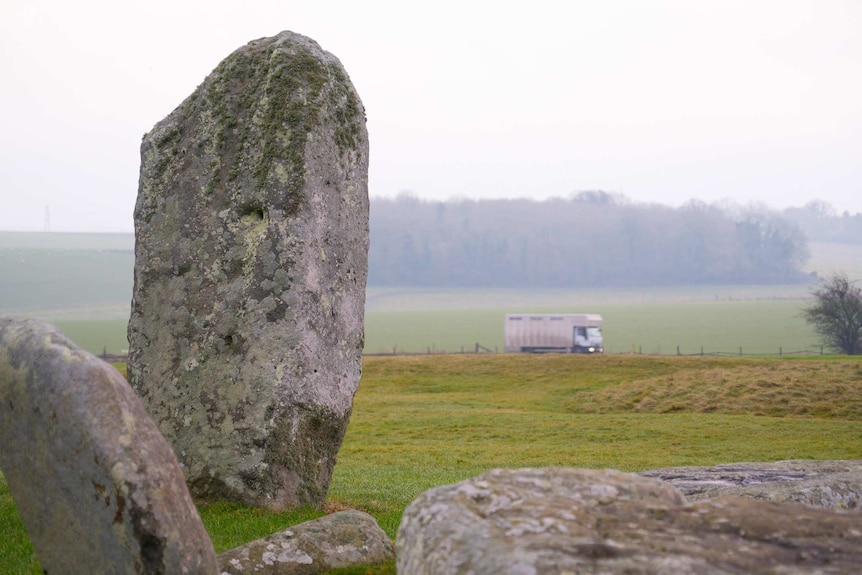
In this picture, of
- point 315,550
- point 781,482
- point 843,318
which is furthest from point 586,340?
point 315,550

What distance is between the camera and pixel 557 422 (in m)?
Result: 31.7

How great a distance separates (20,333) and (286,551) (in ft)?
10.4

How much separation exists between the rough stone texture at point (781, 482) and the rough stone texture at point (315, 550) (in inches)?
125

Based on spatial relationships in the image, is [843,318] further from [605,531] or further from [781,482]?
[605,531]

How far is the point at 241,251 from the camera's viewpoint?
11594 millimetres

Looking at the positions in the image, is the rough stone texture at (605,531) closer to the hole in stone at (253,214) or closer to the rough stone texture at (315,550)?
the rough stone texture at (315,550)

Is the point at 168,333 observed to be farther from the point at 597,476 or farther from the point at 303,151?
the point at 597,476

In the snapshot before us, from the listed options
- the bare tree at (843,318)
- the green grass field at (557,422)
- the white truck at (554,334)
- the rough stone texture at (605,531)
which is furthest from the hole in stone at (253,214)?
the bare tree at (843,318)

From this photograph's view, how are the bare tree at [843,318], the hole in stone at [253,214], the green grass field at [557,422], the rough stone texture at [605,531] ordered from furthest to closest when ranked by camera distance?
the bare tree at [843,318], the green grass field at [557,422], the hole in stone at [253,214], the rough stone texture at [605,531]

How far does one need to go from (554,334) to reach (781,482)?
67.3 m

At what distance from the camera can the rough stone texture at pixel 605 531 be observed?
456 centimetres

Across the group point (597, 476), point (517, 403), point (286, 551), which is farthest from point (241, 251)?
point (517, 403)

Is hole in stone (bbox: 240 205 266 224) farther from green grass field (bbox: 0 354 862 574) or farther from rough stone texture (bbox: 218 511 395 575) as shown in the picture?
rough stone texture (bbox: 218 511 395 575)

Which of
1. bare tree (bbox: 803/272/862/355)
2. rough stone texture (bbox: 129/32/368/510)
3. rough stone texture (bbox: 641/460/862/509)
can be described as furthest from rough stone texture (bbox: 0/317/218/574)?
bare tree (bbox: 803/272/862/355)
